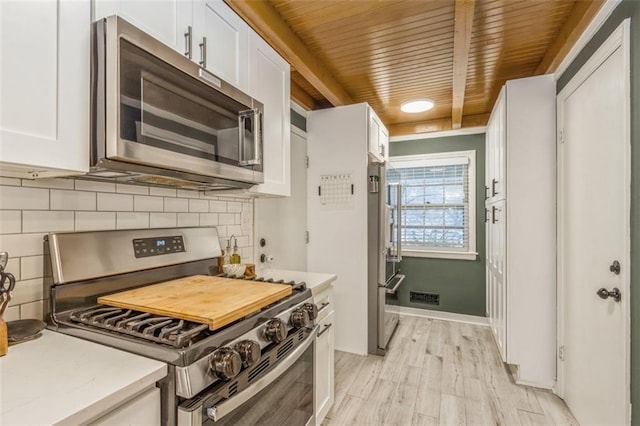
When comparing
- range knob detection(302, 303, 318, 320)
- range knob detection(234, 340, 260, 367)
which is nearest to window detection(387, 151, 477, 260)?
range knob detection(302, 303, 318, 320)

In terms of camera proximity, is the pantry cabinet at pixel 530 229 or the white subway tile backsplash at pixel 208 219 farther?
the pantry cabinet at pixel 530 229

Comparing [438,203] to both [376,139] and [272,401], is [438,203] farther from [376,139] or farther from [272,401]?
[272,401]

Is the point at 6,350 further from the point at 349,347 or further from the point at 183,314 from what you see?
the point at 349,347

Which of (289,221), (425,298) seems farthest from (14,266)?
(425,298)

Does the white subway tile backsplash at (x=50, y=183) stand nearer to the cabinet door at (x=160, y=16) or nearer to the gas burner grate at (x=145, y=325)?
the gas burner grate at (x=145, y=325)

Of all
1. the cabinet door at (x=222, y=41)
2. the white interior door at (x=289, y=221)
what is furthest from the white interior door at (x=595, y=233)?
the white interior door at (x=289, y=221)

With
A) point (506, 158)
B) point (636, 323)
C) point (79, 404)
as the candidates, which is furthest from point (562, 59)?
point (79, 404)

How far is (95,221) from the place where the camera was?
50.2 inches

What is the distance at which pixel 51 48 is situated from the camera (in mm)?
873

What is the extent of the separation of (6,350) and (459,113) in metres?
3.75

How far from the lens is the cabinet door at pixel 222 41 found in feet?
4.42

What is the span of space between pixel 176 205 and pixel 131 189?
0.85ft

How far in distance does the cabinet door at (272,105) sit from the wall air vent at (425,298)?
2.77 meters

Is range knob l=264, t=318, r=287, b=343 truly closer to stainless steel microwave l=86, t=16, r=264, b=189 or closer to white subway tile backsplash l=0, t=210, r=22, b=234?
stainless steel microwave l=86, t=16, r=264, b=189
